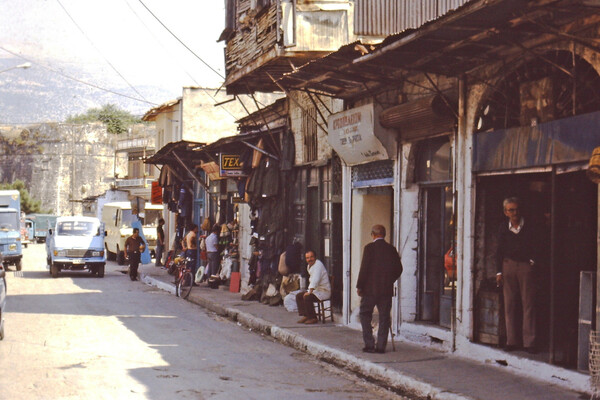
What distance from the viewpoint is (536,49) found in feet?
33.2

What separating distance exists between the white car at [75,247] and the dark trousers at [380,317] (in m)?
21.4

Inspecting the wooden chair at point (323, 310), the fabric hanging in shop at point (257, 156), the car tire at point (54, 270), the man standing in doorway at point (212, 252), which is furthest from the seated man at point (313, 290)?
the car tire at point (54, 270)

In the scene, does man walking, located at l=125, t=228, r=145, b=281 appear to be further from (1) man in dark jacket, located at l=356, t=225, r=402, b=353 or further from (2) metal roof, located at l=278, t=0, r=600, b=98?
(1) man in dark jacket, located at l=356, t=225, r=402, b=353

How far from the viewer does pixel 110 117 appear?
10975 centimetres

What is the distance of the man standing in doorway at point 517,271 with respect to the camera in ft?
34.7

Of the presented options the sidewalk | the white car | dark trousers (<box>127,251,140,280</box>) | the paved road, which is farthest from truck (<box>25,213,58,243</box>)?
the sidewalk

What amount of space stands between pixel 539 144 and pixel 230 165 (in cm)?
1448

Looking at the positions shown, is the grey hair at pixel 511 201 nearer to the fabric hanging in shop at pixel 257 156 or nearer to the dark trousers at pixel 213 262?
the fabric hanging in shop at pixel 257 156

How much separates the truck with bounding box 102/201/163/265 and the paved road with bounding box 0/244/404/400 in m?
22.6

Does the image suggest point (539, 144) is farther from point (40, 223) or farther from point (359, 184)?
point (40, 223)

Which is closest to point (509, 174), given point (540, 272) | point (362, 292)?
point (540, 272)

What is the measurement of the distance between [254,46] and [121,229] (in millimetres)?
26053

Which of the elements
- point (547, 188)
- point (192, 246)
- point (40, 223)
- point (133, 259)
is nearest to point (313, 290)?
point (547, 188)

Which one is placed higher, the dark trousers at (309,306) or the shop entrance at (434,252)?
the shop entrance at (434,252)
